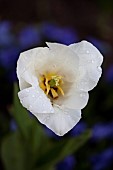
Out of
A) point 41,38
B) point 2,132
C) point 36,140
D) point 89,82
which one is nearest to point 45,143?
point 36,140

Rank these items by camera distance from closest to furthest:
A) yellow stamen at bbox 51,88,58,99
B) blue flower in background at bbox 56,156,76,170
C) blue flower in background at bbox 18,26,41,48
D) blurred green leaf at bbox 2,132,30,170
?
yellow stamen at bbox 51,88,58,99, blurred green leaf at bbox 2,132,30,170, blue flower in background at bbox 56,156,76,170, blue flower in background at bbox 18,26,41,48

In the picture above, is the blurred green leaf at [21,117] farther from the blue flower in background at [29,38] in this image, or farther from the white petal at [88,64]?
the blue flower in background at [29,38]

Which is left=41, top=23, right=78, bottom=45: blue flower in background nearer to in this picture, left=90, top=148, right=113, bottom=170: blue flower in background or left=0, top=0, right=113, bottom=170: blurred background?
left=0, top=0, right=113, bottom=170: blurred background

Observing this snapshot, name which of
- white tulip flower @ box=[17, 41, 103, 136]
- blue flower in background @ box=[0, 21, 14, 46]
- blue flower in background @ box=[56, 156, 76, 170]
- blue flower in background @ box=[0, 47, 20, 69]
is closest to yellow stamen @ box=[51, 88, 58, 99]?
white tulip flower @ box=[17, 41, 103, 136]

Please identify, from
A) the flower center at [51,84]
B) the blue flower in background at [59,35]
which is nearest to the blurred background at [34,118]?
the blue flower in background at [59,35]

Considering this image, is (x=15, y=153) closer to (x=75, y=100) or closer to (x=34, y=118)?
(x=34, y=118)

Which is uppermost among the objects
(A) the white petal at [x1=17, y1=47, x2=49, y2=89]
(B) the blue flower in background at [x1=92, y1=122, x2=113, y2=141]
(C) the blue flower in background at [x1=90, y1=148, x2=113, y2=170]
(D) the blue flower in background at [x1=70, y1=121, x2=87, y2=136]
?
(A) the white petal at [x1=17, y1=47, x2=49, y2=89]
